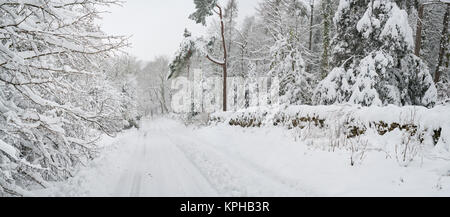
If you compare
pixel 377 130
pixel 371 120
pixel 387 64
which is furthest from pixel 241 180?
pixel 387 64

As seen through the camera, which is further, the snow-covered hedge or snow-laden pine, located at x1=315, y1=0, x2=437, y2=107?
snow-laden pine, located at x1=315, y1=0, x2=437, y2=107

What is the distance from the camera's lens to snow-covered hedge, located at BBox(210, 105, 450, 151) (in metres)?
4.11

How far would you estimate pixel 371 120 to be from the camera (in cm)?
536

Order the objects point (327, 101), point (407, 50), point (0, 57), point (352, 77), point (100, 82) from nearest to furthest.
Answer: point (0, 57)
point (407, 50)
point (352, 77)
point (327, 101)
point (100, 82)

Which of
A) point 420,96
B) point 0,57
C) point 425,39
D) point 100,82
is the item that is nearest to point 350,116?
point 420,96

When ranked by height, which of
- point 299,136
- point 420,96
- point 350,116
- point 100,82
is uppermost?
point 100,82

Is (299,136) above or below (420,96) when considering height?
below

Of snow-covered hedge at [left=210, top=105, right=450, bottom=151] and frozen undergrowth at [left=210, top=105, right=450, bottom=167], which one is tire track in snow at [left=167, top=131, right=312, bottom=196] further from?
snow-covered hedge at [left=210, top=105, right=450, bottom=151]

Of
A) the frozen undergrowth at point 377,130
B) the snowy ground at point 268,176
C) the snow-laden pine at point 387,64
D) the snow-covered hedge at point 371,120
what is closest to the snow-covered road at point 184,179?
the snowy ground at point 268,176

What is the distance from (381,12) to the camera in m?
8.21

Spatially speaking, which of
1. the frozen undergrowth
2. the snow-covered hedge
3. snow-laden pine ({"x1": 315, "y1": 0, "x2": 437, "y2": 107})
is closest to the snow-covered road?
the frozen undergrowth
